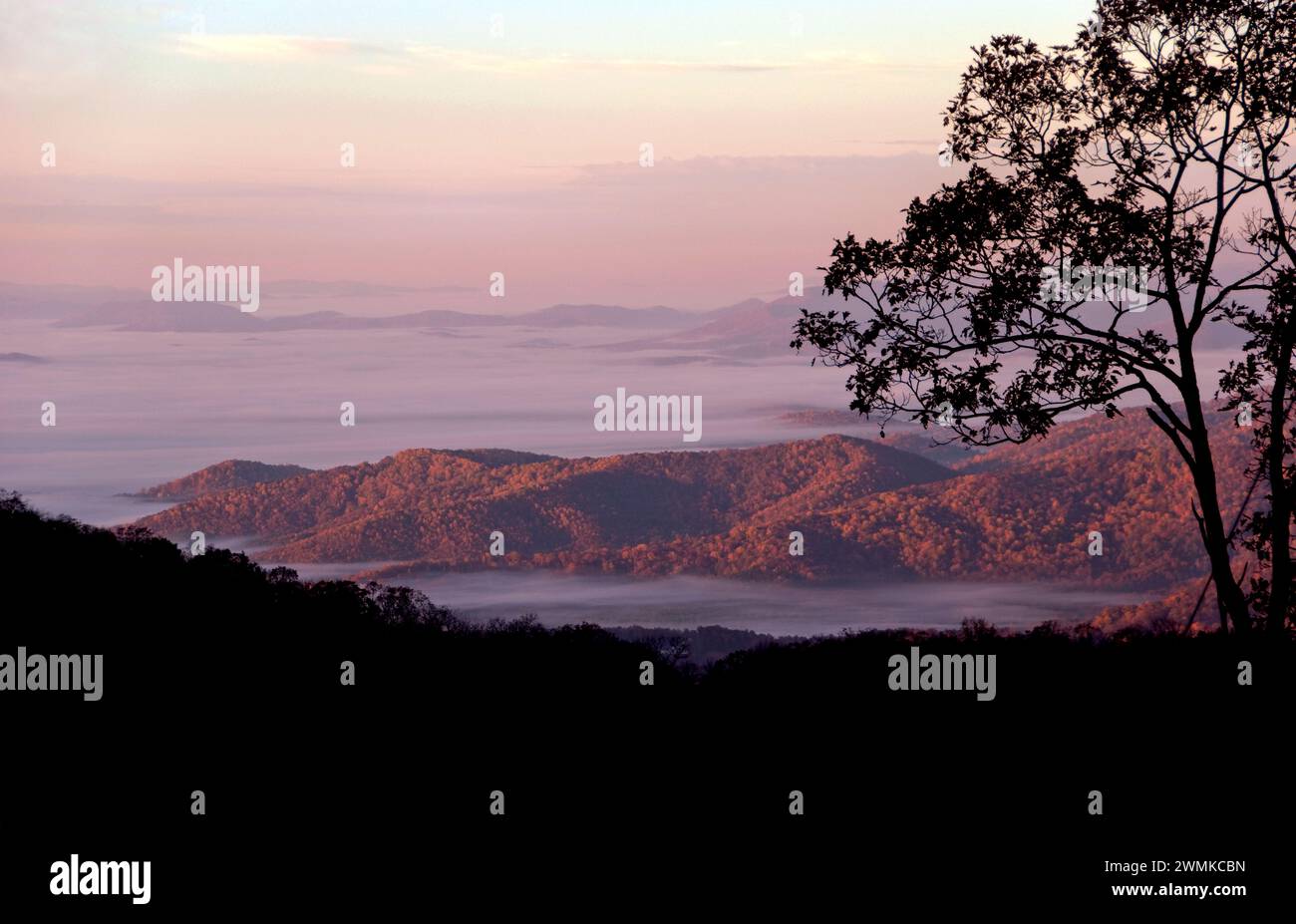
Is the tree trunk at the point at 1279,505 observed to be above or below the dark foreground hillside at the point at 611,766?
above

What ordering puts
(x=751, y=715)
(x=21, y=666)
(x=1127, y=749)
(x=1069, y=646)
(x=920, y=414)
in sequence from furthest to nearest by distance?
(x=1069, y=646), (x=751, y=715), (x=21, y=666), (x=1127, y=749), (x=920, y=414)

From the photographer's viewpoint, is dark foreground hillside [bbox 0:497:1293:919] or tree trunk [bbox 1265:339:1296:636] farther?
tree trunk [bbox 1265:339:1296:636]

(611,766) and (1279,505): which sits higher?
(1279,505)

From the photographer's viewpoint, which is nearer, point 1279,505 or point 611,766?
point 1279,505

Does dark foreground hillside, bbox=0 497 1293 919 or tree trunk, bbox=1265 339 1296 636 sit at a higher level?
tree trunk, bbox=1265 339 1296 636

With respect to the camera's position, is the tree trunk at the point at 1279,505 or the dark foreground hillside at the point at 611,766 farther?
the tree trunk at the point at 1279,505
